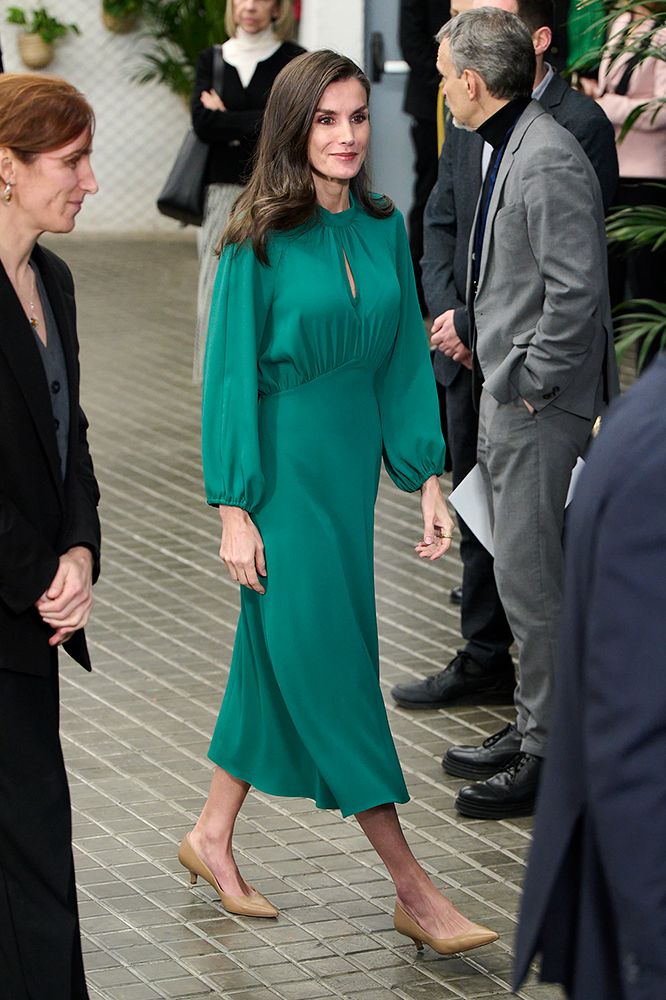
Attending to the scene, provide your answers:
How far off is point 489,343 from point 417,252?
594 centimetres

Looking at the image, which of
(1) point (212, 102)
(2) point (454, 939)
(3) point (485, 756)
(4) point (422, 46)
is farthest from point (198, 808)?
(4) point (422, 46)

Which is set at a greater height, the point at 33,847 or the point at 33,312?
the point at 33,312

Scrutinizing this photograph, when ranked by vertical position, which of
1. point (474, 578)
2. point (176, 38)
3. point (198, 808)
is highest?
point (176, 38)

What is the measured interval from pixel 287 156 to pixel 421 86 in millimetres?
6751

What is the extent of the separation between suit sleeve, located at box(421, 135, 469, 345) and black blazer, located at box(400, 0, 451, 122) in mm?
4419

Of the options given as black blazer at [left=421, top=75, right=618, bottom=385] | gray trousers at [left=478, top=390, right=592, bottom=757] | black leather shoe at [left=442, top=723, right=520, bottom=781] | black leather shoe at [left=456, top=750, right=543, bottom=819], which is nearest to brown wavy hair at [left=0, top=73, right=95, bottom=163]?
gray trousers at [left=478, top=390, right=592, bottom=757]

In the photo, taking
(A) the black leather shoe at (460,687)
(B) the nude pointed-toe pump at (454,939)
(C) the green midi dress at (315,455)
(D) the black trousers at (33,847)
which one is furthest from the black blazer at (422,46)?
(D) the black trousers at (33,847)

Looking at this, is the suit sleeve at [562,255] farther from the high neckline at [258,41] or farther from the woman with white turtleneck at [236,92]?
the high neckline at [258,41]

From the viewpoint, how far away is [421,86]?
1054cm

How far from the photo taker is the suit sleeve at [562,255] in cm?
450

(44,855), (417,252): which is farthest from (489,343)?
(417,252)

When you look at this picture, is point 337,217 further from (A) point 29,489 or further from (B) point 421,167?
(B) point 421,167

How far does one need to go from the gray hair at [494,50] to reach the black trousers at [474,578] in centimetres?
127

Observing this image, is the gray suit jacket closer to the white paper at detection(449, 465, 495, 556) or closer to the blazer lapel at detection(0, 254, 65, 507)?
the white paper at detection(449, 465, 495, 556)
